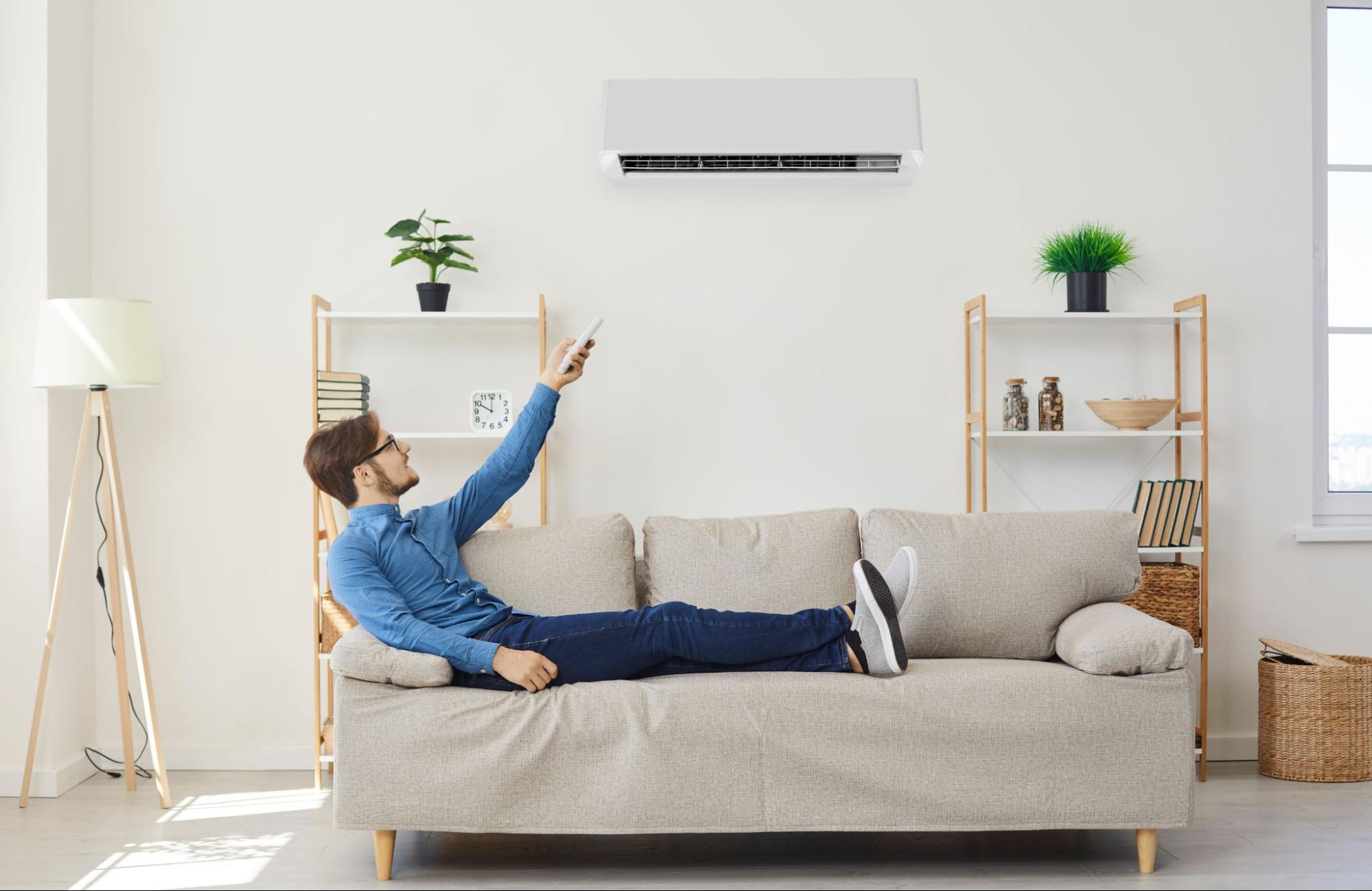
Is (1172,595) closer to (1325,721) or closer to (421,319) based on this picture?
(1325,721)

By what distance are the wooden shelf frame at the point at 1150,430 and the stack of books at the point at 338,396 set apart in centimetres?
186

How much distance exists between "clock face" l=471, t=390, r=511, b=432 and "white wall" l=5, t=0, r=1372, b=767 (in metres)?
0.15

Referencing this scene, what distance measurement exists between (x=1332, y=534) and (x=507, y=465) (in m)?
A: 2.69

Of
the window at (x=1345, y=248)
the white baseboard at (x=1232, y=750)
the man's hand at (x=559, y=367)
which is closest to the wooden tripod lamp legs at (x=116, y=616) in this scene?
the man's hand at (x=559, y=367)

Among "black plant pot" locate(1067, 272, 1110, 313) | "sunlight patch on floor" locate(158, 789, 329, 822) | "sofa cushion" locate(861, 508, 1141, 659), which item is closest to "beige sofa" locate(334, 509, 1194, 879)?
"sofa cushion" locate(861, 508, 1141, 659)

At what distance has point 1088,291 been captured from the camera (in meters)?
3.40

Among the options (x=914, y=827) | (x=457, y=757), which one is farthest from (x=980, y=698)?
(x=457, y=757)

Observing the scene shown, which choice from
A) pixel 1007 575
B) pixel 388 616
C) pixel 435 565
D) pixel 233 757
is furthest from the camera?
pixel 233 757

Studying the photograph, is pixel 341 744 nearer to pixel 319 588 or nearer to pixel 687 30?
pixel 319 588

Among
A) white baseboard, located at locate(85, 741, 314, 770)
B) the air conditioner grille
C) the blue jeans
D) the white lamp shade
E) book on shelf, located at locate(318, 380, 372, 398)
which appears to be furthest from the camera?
white baseboard, located at locate(85, 741, 314, 770)

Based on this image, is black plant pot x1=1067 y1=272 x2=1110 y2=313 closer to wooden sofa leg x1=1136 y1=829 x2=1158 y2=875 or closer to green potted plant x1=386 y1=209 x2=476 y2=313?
wooden sofa leg x1=1136 y1=829 x2=1158 y2=875

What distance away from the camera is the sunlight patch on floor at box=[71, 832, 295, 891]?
2438 mm

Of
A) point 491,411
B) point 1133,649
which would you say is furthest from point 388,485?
point 1133,649

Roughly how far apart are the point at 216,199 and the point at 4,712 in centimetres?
168
